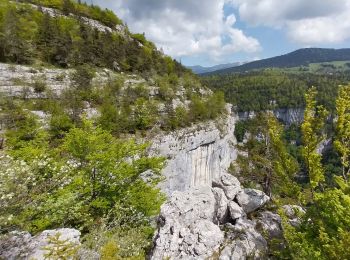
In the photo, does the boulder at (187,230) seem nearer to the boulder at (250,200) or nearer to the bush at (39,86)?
the boulder at (250,200)

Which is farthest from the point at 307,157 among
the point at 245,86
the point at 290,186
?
the point at 245,86

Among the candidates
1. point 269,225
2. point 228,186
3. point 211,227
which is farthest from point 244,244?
point 228,186

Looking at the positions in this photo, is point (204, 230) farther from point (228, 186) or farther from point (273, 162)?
point (273, 162)

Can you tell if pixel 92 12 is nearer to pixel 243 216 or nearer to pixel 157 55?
pixel 157 55

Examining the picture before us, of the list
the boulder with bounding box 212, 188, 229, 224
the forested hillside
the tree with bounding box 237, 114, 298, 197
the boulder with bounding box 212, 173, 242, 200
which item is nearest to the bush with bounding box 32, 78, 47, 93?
the forested hillside

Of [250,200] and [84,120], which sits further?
[250,200]
